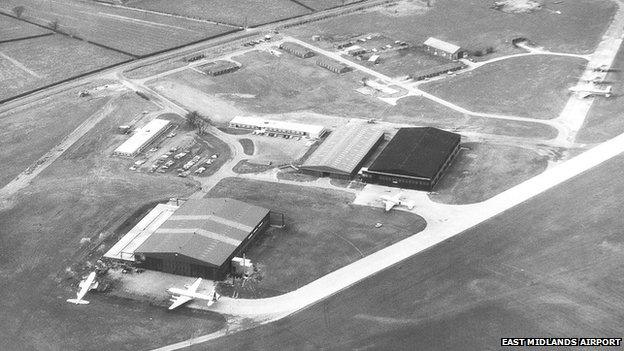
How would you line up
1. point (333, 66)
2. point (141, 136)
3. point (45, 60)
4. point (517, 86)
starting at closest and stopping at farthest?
point (141, 136)
point (517, 86)
point (333, 66)
point (45, 60)

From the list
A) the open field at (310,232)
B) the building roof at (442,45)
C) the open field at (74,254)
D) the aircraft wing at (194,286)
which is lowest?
the open field at (74,254)

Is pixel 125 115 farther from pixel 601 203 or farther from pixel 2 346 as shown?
pixel 601 203

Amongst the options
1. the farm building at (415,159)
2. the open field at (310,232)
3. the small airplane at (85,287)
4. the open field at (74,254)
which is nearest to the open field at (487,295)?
the open field at (310,232)

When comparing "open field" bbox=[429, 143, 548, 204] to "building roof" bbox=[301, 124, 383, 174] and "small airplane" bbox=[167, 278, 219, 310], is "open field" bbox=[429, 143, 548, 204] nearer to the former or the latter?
"building roof" bbox=[301, 124, 383, 174]

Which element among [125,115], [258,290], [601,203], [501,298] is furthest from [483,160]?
[125,115]

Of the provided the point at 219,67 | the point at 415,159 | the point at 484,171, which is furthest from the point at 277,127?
the point at 484,171

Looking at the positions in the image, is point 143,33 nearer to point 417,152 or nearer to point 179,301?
point 417,152

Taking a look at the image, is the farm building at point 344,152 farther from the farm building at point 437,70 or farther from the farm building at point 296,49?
the farm building at point 296,49
